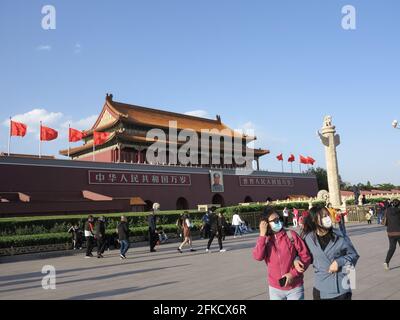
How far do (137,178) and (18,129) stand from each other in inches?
325

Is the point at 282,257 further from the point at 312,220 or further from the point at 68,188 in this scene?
the point at 68,188

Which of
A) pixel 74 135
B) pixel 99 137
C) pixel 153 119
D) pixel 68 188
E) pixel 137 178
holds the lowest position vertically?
pixel 68 188

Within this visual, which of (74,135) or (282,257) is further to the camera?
(74,135)

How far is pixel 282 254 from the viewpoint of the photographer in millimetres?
3324

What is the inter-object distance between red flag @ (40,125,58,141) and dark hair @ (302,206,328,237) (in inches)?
897

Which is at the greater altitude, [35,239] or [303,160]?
[303,160]

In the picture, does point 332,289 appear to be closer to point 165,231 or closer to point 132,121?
point 165,231

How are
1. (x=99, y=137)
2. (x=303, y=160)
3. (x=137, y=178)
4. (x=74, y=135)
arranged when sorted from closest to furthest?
(x=74, y=135) < (x=137, y=178) < (x=99, y=137) < (x=303, y=160)

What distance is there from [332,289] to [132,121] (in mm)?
29060

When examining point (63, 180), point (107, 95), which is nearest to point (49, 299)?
point (63, 180)

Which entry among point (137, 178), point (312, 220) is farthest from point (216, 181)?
point (312, 220)

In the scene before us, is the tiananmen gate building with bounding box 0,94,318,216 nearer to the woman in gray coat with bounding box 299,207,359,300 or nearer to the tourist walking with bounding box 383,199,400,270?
the tourist walking with bounding box 383,199,400,270

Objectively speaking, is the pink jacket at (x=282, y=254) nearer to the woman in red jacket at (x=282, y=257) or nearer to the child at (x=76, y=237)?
the woman in red jacket at (x=282, y=257)

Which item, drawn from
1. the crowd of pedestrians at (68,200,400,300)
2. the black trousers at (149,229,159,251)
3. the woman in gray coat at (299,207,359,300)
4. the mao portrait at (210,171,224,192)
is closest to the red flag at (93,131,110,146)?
the mao portrait at (210,171,224,192)
